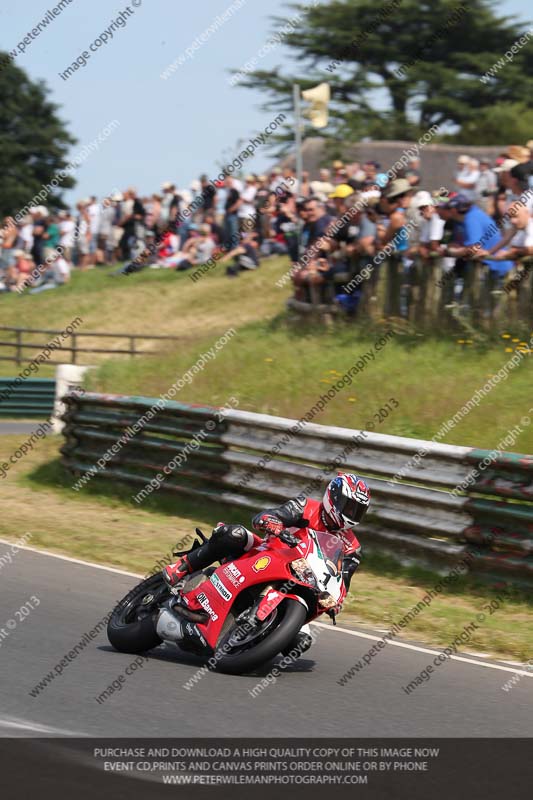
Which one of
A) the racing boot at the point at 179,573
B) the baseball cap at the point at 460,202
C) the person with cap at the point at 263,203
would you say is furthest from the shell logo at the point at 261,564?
the person with cap at the point at 263,203

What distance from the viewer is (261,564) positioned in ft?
23.7

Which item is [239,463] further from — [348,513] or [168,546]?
[348,513]

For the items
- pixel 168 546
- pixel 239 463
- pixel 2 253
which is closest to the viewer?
pixel 168 546

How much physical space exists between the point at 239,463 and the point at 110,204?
16862 millimetres

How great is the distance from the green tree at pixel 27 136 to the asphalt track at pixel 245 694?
2447 inches

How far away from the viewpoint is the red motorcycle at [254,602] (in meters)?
7.04

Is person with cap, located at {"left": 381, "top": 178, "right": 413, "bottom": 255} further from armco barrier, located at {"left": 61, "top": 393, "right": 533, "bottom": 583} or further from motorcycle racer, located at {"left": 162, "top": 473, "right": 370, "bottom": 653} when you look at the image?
motorcycle racer, located at {"left": 162, "top": 473, "right": 370, "bottom": 653}

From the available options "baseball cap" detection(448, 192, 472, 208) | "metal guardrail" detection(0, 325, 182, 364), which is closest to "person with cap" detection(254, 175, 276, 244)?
"metal guardrail" detection(0, 325, 182, 364)

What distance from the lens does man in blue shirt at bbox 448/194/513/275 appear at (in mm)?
14000

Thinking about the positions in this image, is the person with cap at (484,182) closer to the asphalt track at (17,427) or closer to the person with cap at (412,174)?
the person with cap at (412,174)

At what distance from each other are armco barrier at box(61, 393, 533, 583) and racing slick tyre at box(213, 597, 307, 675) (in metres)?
3.32

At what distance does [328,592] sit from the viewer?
285 inches

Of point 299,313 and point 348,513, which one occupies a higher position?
point 348,513
